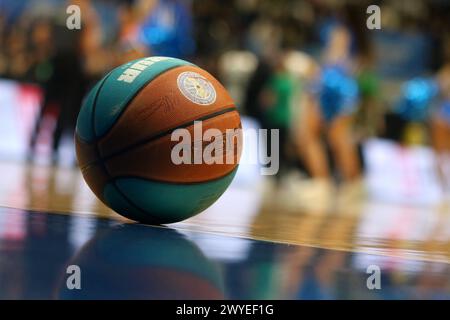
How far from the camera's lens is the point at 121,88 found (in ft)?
9.64

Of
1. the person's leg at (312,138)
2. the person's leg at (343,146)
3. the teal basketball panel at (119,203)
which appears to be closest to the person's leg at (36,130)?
the person's leg at (312,138)

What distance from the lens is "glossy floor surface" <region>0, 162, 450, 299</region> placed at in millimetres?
1949

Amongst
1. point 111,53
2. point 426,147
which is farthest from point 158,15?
point 426,147

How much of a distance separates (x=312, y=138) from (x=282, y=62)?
3.85 feet

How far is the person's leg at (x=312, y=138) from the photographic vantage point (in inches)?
383

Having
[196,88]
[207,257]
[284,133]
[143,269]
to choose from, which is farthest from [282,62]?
[143,269]

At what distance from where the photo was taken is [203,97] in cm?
297

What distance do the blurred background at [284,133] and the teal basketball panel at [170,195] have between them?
143 mm

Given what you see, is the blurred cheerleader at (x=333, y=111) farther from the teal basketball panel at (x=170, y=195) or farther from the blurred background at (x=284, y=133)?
the teal basketball panel at (x=170, y=195)

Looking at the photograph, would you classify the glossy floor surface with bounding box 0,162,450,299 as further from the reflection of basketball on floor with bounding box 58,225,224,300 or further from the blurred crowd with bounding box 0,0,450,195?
the blurred crowd with bounding box 0,0,450,195

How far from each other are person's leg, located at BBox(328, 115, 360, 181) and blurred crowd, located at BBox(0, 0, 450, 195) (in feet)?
0.05

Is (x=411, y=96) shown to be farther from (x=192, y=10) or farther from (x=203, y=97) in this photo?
(x=203, y=97)

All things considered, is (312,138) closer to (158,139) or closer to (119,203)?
(119,203)

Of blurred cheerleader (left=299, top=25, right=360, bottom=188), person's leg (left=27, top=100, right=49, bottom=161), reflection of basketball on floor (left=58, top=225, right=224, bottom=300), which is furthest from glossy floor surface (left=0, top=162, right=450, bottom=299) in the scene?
person's leg (left=27, top=100, right=49, bottom=161)
